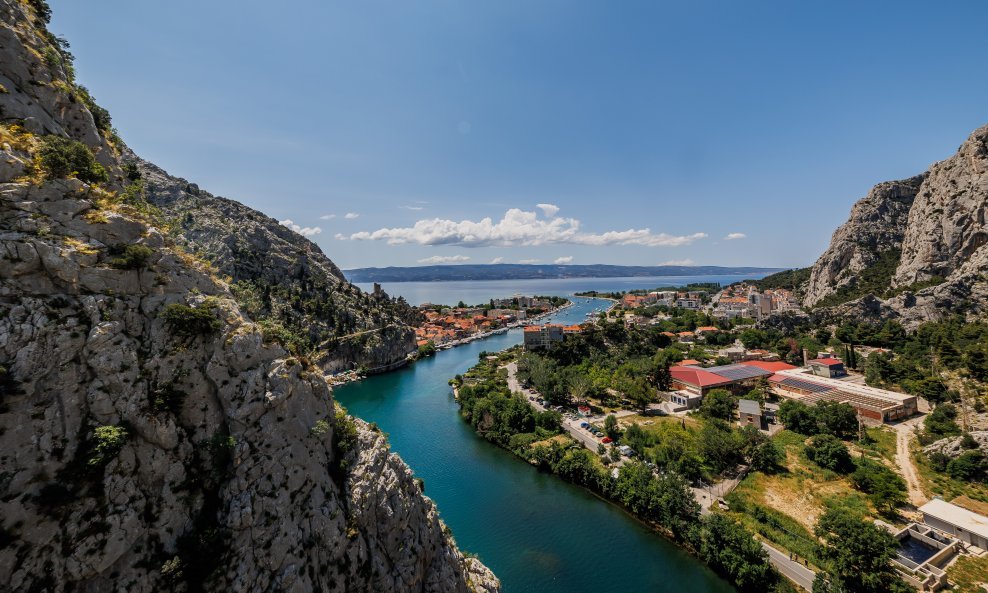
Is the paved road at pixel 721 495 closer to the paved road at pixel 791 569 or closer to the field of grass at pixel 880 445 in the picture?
the paved road at pixel 791 569

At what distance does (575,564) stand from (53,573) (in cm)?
2198

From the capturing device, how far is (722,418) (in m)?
38.9

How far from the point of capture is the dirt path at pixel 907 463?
24766 mm

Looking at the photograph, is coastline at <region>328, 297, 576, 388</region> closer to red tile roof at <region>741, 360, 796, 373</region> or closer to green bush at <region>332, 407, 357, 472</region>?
green bush at <region>332, 407, 357, 472</region>

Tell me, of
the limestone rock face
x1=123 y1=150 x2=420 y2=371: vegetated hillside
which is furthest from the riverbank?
the limestone rock face

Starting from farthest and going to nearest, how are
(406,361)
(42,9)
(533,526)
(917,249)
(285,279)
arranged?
(406,361) < (917,249) < (285,279) < (533,526) < (42,9)

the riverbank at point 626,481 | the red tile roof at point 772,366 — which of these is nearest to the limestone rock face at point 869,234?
the red tile roof at point 772,366

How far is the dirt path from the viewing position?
24.8 metres

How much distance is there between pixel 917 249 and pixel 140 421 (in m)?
111

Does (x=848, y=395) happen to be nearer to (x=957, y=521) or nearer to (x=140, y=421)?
(x=957, y=521)

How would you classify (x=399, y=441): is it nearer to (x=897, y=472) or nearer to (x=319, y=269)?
(x=897, y=472)

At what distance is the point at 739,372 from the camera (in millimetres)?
50281

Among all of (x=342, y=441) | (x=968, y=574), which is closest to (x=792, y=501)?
(x=968, y=574)

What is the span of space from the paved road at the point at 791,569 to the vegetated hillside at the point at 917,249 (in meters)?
62.9
